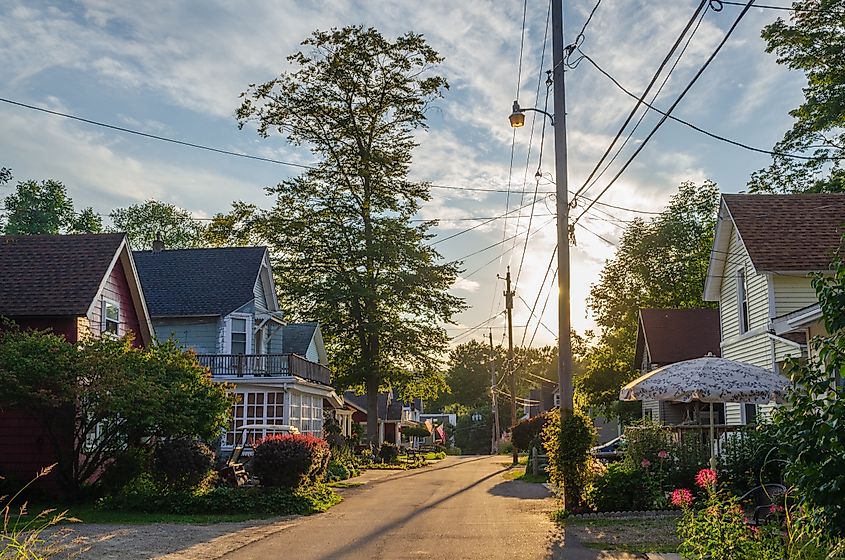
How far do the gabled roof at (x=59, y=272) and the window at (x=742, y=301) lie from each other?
1685 cm

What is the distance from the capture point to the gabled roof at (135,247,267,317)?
3337 centimetres

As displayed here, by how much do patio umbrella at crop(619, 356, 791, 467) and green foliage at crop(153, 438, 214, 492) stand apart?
29.6 ft

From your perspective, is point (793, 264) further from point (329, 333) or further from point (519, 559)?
point (329, 333)

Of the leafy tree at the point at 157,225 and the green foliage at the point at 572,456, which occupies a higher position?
the leafy tree at the point at 157,225

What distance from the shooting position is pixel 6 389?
16422 millimetres

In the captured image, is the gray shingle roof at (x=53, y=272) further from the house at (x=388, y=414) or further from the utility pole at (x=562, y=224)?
the house at (x=388, y=414)

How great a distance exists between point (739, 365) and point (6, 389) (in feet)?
45.5

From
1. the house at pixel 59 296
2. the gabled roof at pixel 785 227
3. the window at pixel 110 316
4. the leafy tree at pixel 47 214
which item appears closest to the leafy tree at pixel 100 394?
the house at pixel 59 296

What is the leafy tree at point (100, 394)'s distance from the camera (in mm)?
16781

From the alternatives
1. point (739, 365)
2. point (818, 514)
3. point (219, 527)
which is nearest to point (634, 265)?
point (739, 365)

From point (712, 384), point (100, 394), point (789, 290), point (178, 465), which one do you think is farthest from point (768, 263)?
point (100, 394)

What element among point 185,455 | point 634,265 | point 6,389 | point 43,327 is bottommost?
point 185,455

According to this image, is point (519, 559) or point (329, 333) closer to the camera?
point (519, 559)

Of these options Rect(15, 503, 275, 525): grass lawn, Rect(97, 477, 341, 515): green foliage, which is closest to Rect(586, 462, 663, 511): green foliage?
Rect(97, 477, 341, 515): green foliage
